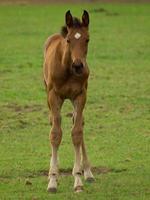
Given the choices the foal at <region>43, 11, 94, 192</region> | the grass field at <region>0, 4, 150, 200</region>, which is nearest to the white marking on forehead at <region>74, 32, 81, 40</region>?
the foal at <region>43, 11, 94, 192</region>

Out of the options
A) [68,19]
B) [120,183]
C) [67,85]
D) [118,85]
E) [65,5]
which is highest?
[68,19]

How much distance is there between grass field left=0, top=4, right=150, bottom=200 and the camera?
10.6 m

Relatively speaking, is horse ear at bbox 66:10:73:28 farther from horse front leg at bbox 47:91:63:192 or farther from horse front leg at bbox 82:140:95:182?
horse front leg at bbox 82:140:95:182

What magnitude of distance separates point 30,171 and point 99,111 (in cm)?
479

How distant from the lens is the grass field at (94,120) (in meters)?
10.6

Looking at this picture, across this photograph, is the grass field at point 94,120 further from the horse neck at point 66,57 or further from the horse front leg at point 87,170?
the horse neck at point 66,57

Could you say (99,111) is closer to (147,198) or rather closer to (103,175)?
(103,175)

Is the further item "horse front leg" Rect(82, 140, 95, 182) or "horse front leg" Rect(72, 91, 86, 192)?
"horse front leg" Rect(82, 140, 95, 182)

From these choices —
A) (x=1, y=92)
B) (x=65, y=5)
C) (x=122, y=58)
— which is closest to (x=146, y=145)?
(x=1, y=92)

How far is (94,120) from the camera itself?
15344mm

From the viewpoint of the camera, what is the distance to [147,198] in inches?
385

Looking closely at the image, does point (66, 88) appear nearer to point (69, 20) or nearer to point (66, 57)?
point (66, 57)

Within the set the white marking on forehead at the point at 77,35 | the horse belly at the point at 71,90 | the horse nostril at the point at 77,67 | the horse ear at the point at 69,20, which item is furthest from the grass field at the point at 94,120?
the horse ear at the point at 69,20

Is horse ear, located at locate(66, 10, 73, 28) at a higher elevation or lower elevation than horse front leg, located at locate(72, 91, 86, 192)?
higher
